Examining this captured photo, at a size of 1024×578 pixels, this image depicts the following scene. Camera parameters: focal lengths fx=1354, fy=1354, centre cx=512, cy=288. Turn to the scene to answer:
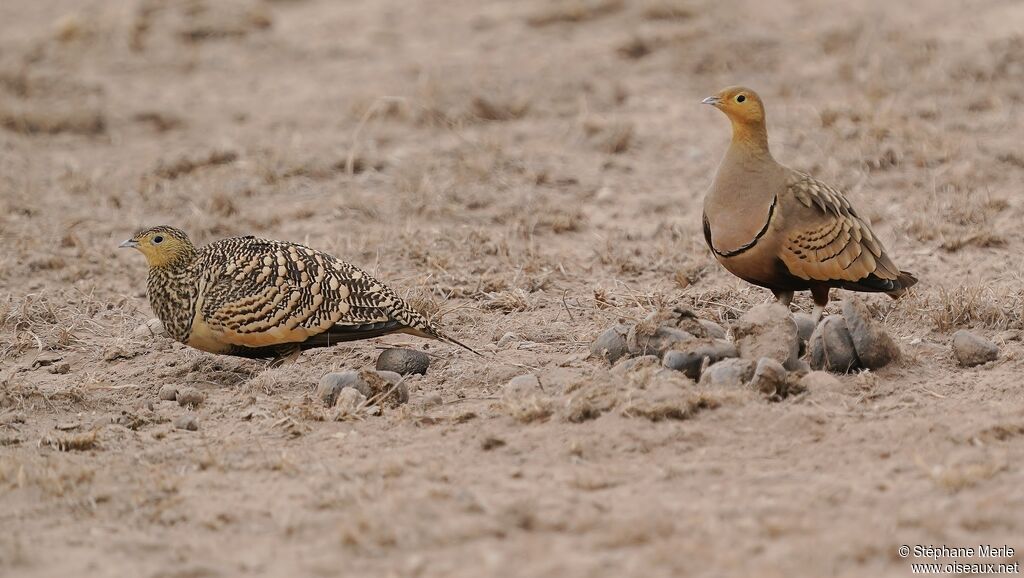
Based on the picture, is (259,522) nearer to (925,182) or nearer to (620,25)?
(925,182)

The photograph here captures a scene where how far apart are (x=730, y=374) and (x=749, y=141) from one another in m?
1.17

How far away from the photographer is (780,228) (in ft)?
17.2

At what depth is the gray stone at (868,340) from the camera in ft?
16.0

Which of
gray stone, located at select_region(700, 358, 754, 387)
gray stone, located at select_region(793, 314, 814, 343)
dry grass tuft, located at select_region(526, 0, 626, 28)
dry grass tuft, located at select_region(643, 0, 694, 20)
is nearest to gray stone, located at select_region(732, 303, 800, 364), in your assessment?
gray stone, located at select_region(700, 358, 754, 387)

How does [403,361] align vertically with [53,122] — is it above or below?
below

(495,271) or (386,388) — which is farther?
(495,271)

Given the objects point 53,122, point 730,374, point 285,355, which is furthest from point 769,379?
point 53,122

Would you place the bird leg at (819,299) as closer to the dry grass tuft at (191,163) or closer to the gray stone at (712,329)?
the gray stone at (712,329)

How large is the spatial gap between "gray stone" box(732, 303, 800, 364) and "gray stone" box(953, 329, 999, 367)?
1.97 feet

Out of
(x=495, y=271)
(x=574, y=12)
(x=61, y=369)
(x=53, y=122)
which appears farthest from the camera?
(x=574, y=12)

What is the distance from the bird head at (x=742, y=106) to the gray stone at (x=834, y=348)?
3.08 ft

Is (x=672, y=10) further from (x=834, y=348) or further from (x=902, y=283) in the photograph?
(x=834, y=348)

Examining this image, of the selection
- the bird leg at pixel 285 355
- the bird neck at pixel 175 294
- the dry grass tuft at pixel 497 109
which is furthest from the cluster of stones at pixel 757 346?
the dry grass tuft at pixel 497 109

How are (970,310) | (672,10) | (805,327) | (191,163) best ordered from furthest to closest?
(672,10), (191,163), (970,310), (805,327)
